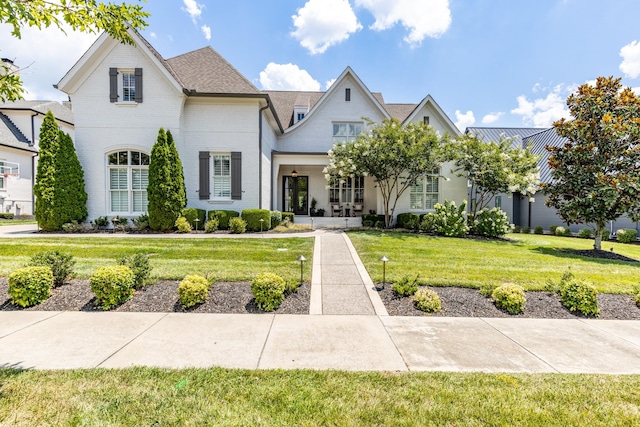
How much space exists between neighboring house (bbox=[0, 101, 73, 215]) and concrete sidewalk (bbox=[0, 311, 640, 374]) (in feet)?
74.5

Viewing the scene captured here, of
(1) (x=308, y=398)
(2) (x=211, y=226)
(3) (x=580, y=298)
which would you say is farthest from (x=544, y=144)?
(1) (x=308, y=398)

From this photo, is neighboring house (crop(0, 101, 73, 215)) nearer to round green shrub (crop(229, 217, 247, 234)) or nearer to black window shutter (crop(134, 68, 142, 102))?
black window shutter (crop(134, 68, 142, 102))

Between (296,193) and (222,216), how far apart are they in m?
6.27

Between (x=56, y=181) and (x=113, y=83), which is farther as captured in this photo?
(x=113, y=83)

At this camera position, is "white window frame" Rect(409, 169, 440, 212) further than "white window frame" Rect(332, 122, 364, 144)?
No

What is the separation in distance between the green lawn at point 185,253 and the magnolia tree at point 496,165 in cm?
887

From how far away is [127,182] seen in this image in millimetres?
12875

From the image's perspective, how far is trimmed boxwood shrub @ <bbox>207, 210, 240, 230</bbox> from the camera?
12.5m

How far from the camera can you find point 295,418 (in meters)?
2.37

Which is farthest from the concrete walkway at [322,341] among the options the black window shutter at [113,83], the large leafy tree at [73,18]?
the black window shutter at [113,83]

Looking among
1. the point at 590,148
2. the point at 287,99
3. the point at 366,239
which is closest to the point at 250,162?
the point at 366,239

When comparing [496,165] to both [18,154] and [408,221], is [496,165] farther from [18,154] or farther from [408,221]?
[18,154]

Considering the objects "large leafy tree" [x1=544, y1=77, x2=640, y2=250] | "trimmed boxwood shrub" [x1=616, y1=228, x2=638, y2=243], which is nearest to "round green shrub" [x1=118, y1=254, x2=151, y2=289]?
"large leafy tree" [x1=544, y1=77, x2=640, y2=250]

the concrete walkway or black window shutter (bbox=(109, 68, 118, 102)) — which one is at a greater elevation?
black window shutter (bbox=(109, 68, 118, 102))
